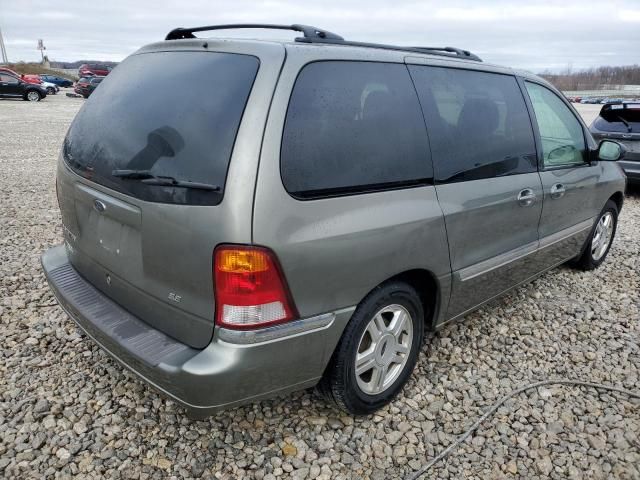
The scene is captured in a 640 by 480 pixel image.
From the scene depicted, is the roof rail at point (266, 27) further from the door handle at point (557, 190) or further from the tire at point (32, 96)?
the tire at point (32, 96)

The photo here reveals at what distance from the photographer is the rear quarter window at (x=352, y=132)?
1962 mm

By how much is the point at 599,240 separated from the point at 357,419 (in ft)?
10.9

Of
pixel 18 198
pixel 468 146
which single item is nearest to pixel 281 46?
pixel 468 146

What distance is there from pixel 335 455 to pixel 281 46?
1.86 meters

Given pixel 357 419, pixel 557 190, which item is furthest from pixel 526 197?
pixel 357 419

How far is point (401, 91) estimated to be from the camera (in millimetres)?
2395

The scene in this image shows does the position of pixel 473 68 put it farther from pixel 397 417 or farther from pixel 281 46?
pixel 397 417

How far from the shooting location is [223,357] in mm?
1892

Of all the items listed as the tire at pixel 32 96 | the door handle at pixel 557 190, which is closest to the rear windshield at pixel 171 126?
the door handle at pixel 557 190

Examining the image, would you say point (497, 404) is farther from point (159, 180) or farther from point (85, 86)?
point (85, 86)

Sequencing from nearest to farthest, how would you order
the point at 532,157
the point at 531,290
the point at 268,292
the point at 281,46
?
the point at 268,292 < the point at 281,46 < the point at 532,157 < the point at 531,290

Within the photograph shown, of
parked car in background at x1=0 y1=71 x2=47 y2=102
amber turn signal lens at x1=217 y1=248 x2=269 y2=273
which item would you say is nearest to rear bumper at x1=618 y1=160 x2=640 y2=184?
amber turn signal lens at x1=217 y1=248 x2=269 y2=273

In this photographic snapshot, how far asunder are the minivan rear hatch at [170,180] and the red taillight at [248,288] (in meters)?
0.05

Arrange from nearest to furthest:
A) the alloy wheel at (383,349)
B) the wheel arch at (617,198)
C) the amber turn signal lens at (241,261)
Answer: the amber turn signal lens at (241,261) < the alloy wheel at (383,349) < the wheel arch at (617,198)
